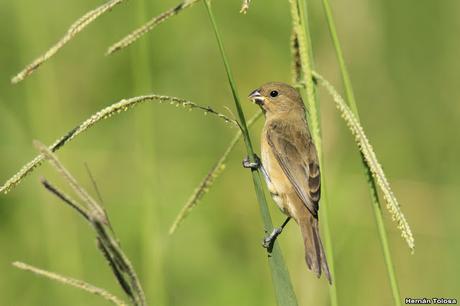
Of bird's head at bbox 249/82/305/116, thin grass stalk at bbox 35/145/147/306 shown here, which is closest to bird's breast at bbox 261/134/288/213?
bird's head at bbox 249/82/305/116

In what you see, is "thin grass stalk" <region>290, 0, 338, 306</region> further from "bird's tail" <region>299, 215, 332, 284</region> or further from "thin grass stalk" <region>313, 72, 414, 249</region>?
"bird's tail" <region>299, 215, 332, 284</region>

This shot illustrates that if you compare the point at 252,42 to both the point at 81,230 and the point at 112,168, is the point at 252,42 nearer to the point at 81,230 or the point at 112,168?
the point at 112,168

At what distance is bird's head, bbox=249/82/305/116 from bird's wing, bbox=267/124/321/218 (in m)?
0.24

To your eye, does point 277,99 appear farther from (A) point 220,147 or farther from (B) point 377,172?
(B) point 377,172

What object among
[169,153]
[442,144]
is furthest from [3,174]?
[442,144]

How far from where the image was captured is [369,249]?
6.37 m

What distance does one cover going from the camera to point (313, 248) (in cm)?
404

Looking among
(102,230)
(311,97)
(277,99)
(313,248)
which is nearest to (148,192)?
(313,248)

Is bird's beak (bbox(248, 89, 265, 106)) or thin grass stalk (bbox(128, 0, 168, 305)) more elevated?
bird's beak (bbox(248, 89, 265, 106))

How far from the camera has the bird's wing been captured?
4266 millimetres

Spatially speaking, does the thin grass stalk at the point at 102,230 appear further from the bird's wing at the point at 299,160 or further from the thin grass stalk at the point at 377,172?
the bird's wing at the point at 299,160

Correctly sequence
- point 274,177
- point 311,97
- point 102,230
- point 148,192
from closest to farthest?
point 102,230 → point 311,97 → point 148,192 → point 274,177

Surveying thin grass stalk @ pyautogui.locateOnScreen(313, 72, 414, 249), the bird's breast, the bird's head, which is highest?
the bird's head

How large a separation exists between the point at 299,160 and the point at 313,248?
1.97 ft
